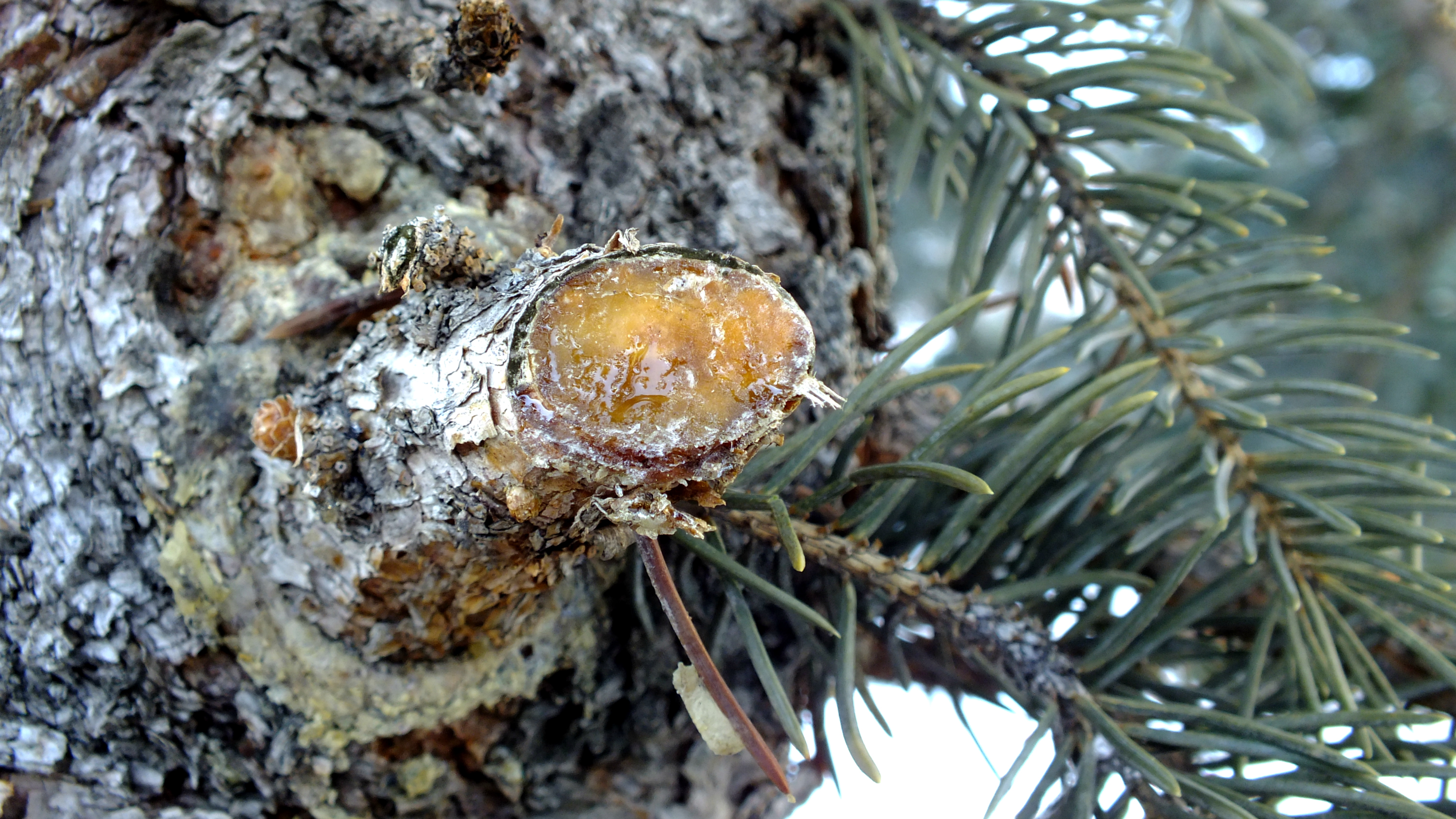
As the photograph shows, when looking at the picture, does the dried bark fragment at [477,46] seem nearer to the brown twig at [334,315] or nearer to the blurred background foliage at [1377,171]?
the brown twig at [334,315]

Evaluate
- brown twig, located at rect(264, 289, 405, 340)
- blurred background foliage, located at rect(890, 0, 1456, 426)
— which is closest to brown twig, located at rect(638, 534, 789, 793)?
brown twig, located at rect(264, 289, 405, 340)

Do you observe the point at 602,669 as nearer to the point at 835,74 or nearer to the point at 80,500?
the point at 80,500

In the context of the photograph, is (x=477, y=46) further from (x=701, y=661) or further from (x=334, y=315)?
(x=701, y=661)

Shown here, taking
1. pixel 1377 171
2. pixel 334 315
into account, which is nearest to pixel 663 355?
pixel 334 315

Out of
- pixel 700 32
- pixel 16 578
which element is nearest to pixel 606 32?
pixel 700 32

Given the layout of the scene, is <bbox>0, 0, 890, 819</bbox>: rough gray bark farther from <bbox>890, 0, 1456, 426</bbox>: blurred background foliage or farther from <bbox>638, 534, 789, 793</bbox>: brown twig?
<bbox>890, 0, 1456, 426</bbox>: blurred background foliage

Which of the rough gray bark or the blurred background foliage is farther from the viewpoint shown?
the blurred background foliage
